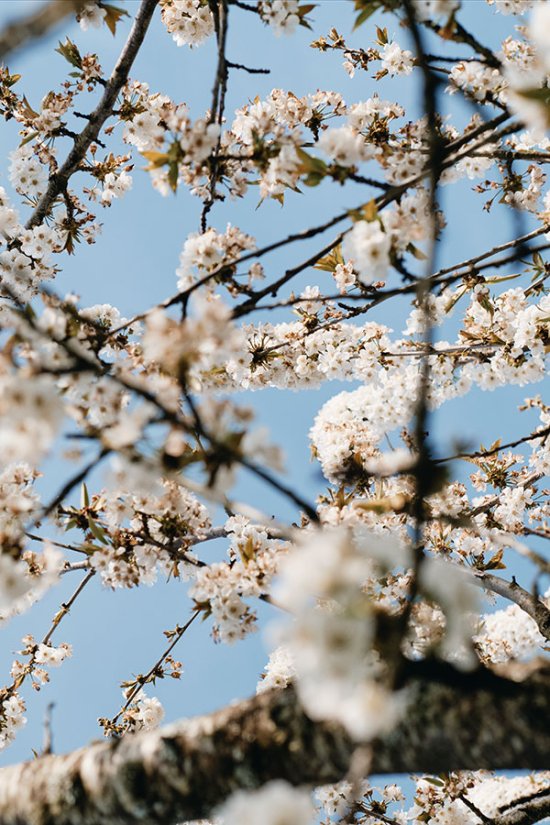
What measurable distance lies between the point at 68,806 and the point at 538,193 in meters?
4.47

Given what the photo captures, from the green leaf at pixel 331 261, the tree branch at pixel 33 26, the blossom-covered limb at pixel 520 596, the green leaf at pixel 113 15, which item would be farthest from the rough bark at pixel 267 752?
the green leaf at pixel 113 15

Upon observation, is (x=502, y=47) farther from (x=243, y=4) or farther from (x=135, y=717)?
(x=135, y=717)

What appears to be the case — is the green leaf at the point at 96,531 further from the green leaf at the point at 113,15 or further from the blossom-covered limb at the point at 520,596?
the green leaf at the point at 113,15

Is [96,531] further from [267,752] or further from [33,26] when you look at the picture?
[33,26]

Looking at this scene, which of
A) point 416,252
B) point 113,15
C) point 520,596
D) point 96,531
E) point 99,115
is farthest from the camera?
point 99,115

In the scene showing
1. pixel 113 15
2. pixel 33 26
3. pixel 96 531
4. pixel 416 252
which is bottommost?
pixel 96 531

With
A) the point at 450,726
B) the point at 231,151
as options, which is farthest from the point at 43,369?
the point at 231,151

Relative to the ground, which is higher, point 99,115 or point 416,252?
point 99,115

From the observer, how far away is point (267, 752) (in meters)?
1.52

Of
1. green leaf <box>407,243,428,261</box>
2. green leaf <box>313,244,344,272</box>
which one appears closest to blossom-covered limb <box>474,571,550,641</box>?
green leaf <box>407,243,428,261</box>

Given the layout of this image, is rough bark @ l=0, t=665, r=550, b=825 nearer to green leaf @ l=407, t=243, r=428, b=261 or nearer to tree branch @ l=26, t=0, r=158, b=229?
green leaf @ l=407, t=243, r=428, b=261

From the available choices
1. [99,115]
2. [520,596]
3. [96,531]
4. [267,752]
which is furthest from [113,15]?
[520,596]

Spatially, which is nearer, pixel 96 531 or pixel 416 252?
pixel 416 252

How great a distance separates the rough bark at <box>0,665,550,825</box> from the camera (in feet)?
4.68
